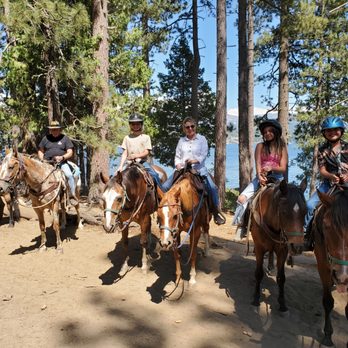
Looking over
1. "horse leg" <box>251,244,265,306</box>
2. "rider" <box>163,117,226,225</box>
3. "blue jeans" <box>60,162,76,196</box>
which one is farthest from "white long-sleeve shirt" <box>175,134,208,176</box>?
"blue jeans" <box>60,162,76,196</box>

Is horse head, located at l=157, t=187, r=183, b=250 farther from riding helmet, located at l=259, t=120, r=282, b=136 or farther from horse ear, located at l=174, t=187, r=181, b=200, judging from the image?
riding helmet, located at l=259, t=120, r=282, b=136

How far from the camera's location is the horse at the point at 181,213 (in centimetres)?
496

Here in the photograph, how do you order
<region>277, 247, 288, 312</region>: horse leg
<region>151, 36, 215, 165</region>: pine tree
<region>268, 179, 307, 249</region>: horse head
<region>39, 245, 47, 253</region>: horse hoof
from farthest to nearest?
<region>151, 36, 215, 165</region>: pine tree, <region>39, 245, 47, 253</region>: horse hoof, <region>277, 247, 288, 312</region>: horse leg, <region>268, 179, 307, 249</region>: horse head

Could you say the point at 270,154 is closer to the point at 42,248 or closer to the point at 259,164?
the point at 259,164

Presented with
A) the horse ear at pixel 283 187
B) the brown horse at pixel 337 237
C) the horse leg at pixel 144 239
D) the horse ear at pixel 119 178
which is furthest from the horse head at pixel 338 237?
the horse leg at pixel 144 239

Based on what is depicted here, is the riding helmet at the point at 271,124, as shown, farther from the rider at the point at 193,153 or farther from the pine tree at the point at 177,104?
the pine tree at the point at 177,104

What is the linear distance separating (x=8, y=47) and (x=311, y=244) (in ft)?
36.2

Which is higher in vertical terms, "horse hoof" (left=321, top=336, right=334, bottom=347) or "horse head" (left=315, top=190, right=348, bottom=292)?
"horse head" (left=315, top=190, right=348, bottom=292)

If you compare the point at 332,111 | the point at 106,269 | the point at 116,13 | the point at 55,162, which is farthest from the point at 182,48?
the point at 106,269

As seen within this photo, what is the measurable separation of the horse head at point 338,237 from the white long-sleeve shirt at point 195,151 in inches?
128

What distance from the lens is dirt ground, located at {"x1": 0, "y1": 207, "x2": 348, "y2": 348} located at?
4.61 metres

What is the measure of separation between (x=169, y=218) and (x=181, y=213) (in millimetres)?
341

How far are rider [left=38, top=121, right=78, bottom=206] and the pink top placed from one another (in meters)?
4.78

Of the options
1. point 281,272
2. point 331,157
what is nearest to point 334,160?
point 331,157
